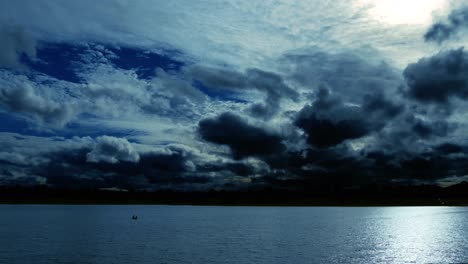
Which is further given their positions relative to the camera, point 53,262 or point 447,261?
point 447,261

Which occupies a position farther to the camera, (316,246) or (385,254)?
(316,246)

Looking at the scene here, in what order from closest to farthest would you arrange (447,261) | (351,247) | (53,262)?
(53,262) → (447,261) → (351,247)

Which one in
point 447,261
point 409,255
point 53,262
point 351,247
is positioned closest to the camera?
point 53,262

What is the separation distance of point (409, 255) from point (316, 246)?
2765 cm

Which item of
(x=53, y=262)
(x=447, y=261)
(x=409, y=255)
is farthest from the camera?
(x=409, y=255)

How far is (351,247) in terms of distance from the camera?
12962cm

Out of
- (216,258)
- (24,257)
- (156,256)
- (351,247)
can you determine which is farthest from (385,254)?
(24,257)

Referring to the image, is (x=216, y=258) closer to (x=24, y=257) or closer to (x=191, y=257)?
(x=191, y=257)

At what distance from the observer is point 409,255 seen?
115625 millimetres

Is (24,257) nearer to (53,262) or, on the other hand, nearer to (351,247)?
(53,262)

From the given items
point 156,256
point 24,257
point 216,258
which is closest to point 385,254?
point 216,258

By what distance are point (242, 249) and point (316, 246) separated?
26.2 metres

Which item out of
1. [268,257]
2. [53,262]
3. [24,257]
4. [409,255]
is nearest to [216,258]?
[268,257]

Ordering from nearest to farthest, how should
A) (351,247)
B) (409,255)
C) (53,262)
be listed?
(53,262) → (409,255) → (351,247)
